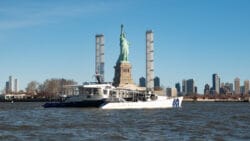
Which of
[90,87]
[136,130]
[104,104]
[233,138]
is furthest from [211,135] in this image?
[90,87]

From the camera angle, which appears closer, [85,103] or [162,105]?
[85,103]

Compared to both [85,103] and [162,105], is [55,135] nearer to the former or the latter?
[85,103]

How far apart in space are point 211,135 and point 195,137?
2.75 meters

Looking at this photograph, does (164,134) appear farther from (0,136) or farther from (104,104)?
(104,104)

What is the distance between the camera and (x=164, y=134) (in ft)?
153

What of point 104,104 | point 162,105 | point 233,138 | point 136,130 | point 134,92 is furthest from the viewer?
point 134,92

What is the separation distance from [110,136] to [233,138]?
9479mm

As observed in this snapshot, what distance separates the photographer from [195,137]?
44.2 metres

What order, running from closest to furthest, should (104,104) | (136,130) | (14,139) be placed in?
(14,139), (136,130), (104,104)

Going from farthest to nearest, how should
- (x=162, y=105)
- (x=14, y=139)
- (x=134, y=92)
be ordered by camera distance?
(x=134, y=92)
(x=162, y=105)
(x=14, y=139)

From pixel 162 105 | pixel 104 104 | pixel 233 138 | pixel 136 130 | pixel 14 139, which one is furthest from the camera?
pixel 162 105

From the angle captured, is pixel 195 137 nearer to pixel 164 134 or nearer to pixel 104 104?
pixel 164 134

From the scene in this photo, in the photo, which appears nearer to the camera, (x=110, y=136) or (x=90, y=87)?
(x=110, y=136)

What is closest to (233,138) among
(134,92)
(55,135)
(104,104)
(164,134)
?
(164,134)
